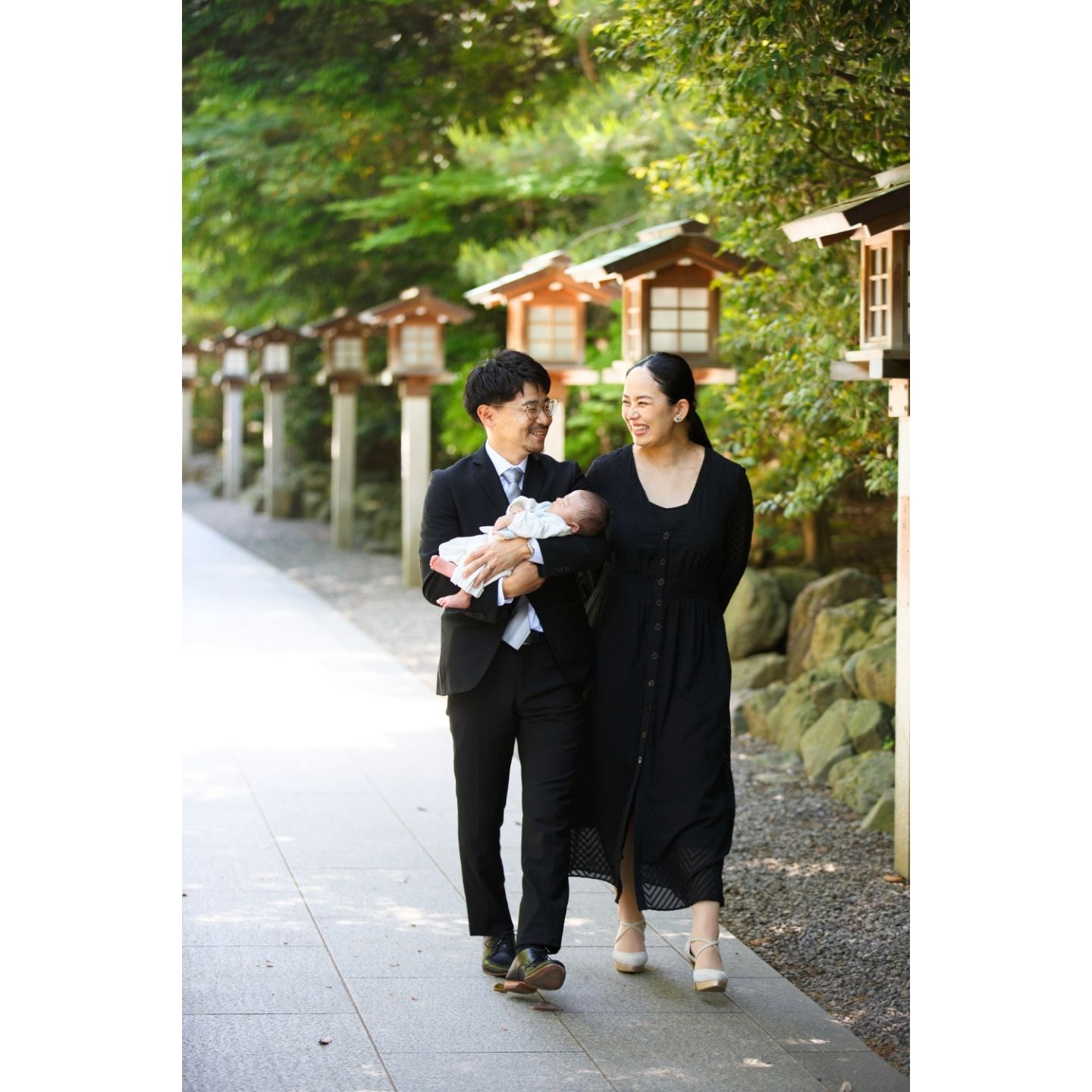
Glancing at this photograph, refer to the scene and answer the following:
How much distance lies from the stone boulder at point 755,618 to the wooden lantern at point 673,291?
1.97 m

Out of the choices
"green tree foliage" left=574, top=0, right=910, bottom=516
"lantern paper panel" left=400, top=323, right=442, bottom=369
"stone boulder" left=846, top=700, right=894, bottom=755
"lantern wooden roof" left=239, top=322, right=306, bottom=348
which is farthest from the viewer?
"lantern wooden roof" left=239, top=322, right=306, bottom=348

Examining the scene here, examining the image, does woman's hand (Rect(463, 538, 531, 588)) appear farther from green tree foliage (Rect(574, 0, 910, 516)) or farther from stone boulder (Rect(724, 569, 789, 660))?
stone boulder (Rect(724, 569, 789, 660))

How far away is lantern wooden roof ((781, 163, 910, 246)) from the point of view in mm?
5789

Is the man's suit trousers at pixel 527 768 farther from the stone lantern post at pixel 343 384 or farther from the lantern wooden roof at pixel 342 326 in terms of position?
the stone lantern post at pixel 343 384

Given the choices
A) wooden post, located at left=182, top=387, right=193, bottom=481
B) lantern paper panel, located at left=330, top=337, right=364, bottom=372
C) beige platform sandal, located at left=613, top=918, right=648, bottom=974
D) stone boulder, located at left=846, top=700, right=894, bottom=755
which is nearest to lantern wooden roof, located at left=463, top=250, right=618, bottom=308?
stone boulder, located at left=846, top=700, right=894, bottom=755

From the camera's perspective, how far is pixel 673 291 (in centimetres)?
877

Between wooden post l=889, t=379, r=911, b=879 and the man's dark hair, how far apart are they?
194 centimetres

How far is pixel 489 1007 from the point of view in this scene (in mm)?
4605

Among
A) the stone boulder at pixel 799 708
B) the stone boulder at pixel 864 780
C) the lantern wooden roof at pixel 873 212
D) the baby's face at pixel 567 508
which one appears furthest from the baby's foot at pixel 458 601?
the stone boulder at pixel 799 708

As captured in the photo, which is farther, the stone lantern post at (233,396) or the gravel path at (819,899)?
the stone lantern post at (233,396)

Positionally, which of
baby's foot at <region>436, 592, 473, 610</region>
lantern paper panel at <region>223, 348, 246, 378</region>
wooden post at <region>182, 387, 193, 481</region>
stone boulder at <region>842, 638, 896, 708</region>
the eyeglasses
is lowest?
stone boulder at <region>842, 638, 896, 708</region>

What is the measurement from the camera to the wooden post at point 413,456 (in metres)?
15.1

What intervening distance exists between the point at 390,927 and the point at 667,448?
1.97 m
